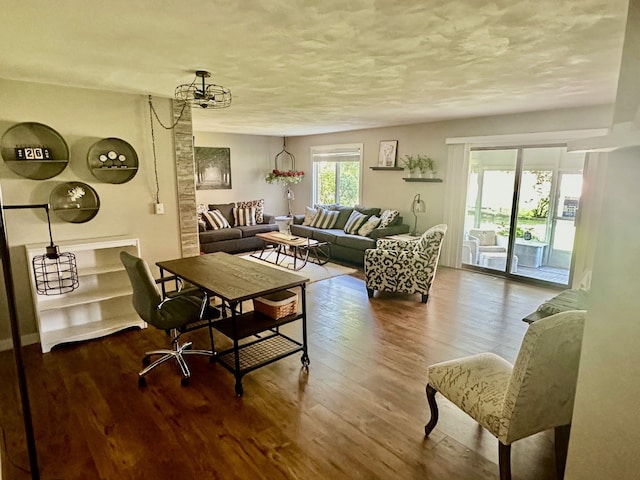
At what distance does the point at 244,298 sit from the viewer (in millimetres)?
2529

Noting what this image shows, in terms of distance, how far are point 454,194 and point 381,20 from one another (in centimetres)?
441

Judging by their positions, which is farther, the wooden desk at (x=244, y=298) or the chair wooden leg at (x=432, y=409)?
the wooden desk at (x=244, y=298)

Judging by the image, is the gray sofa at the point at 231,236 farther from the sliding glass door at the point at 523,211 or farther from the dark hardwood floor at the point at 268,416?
the sliding glass door at the point at 523,211

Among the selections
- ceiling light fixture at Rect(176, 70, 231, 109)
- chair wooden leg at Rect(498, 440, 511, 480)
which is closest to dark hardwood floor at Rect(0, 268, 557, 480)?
chair wooden leg at Rect(498, 440, 511, 480)

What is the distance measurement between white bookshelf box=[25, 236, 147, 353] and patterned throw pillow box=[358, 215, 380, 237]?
3.74 meters

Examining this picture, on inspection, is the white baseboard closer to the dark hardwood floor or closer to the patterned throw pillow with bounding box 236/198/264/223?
the dark hardwood floor

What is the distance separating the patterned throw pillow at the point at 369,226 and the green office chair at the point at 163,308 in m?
3.74

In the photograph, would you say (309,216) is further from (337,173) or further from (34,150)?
(34,150)

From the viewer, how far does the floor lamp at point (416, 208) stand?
6.41 m

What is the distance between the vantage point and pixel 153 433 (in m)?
2.27

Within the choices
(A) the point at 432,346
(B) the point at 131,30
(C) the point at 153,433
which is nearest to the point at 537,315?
(A) the point at 432,346

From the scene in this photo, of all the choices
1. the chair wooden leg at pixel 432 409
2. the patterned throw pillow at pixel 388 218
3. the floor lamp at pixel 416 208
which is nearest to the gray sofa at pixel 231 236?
the patterned throw pillow at pixel 388 218

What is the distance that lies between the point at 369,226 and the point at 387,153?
4.69ft

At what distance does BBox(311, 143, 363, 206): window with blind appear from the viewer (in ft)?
25.1
